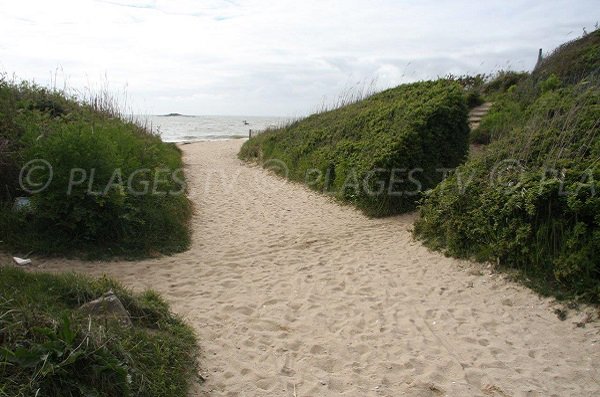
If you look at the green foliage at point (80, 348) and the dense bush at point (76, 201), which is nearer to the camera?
the green foliage at point (80, 348)

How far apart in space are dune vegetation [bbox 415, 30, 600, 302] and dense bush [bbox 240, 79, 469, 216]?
207cm

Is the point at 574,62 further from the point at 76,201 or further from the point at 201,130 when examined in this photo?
the point at 201,130

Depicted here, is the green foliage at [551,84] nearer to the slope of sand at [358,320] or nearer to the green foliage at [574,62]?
the green foliage at [574,62]

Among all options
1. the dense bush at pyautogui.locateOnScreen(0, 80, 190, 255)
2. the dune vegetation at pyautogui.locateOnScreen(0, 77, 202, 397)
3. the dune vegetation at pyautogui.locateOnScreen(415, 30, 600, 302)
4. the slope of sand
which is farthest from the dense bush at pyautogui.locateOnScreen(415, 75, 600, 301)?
the dense bush at pyautogui.locateOnScreen(0, 80, 190, 255)

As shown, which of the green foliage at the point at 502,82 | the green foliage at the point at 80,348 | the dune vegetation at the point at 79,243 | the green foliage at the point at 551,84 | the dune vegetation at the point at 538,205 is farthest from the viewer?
the green foliage at the point at 502,82

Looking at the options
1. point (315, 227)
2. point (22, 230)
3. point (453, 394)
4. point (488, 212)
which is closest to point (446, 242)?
point (488, 212)

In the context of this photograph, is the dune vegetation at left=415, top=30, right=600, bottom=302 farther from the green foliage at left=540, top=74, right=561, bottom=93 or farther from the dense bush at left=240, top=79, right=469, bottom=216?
the green foliage at left=540, top=74, right=561, bottom=93

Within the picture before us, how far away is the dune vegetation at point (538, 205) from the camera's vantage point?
5012 mm

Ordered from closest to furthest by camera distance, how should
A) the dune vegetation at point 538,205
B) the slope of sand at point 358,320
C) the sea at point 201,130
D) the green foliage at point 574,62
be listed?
the slope of sand at point 358,320 → the dune vegetation at point 538,205 → the green foliage at point 574,62 → the sea at point 201,130

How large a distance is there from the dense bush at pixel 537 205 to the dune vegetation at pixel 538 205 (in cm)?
1

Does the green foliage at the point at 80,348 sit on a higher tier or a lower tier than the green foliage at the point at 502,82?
lower

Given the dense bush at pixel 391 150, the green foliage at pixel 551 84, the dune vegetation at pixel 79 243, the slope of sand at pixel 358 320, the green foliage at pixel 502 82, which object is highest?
the green foliage at pixel 502 82

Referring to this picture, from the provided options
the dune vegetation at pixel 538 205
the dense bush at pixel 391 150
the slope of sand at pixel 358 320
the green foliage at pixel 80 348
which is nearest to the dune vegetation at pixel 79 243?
the green foliage at pixel 80 348

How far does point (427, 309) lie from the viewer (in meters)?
5.00
